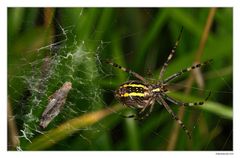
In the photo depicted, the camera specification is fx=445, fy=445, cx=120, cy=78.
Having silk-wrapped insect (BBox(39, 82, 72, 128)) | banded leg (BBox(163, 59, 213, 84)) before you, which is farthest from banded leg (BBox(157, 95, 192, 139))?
silk-wrapped insect (BBox(39, 82, 72, 128))

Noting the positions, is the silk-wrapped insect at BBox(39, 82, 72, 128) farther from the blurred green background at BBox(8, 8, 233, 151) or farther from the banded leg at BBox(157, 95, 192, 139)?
the banded leg at BBox(157, 95, 192, 139)

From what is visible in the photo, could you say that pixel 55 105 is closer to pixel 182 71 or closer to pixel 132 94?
pixel 132 94

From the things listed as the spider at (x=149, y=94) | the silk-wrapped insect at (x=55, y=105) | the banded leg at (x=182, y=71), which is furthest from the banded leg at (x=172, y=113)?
the silk-wrapped insect at (x=55, y=105)

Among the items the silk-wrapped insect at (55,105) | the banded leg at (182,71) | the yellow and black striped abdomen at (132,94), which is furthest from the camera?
the banded leg at (182,71)

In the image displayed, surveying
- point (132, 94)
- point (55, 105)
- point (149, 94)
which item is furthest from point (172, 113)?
point (55, 105)

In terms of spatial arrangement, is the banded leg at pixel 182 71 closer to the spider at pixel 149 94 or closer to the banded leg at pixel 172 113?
the spider at pixel 149 94

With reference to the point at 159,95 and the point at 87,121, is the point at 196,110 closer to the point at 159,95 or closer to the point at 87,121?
the point at 159,95

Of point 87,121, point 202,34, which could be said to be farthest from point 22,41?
point 202,34
